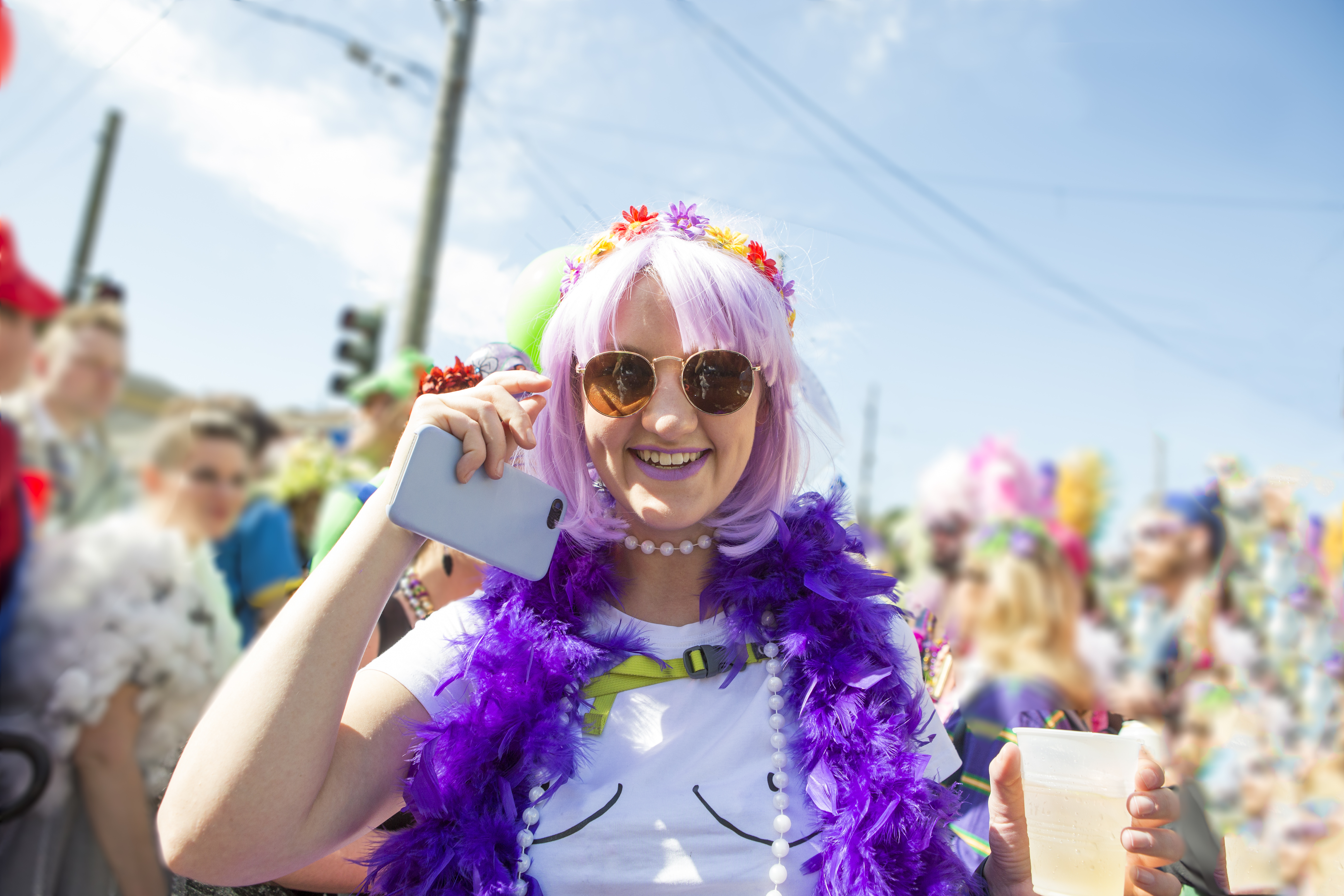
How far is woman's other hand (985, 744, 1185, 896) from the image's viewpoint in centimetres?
112

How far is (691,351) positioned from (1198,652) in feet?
10.2

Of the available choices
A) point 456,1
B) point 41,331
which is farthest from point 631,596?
point 456,1

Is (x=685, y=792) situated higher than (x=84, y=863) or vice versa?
(x=685, y=792)

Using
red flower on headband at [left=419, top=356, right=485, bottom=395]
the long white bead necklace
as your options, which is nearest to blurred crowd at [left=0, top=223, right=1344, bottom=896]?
red flower on headband at [left=419, top=356, right=485, bottom=395]

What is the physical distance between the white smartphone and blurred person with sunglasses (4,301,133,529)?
0.74 meters

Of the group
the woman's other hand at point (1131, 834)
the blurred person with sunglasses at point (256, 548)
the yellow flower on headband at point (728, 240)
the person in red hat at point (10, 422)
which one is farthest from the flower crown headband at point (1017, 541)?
the person in red hat at point (10, 422)

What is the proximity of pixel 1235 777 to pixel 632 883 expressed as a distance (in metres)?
2.86

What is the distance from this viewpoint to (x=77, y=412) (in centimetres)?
133

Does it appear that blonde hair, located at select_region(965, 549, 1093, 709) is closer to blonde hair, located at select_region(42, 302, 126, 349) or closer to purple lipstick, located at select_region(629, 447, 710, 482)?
purple lipstick, located at select_region(629, 447, 710, 482)

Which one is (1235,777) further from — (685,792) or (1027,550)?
(685,792)

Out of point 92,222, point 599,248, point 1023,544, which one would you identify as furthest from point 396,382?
point 1023,544

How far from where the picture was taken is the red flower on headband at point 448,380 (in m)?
1.29

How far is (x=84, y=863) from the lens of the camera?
4.53ft

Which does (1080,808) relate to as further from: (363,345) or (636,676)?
(363,345)
